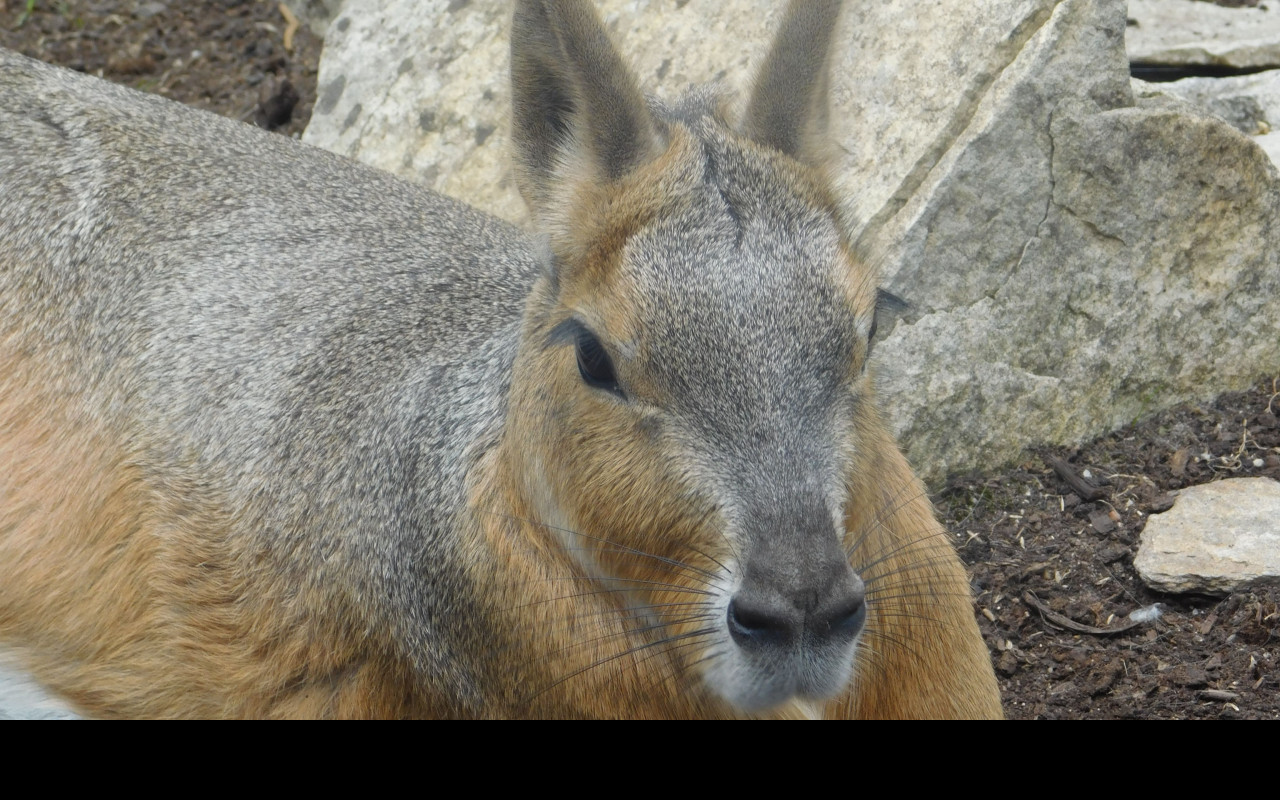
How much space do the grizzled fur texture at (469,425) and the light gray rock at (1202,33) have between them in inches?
187

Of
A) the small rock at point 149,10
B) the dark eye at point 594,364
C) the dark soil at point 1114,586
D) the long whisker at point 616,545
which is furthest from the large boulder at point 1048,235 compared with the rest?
the small rock at point 149,10

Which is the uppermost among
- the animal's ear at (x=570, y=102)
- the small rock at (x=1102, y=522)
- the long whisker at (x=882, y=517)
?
the animal's ear at (x=570, y=102)

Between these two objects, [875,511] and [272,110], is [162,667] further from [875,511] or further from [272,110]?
[272,110]

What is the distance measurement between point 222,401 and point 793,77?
7.38 ft

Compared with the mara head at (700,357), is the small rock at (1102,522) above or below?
below

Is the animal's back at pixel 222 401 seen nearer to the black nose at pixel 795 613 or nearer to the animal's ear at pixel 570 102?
the animal's ear at pixel 570 102

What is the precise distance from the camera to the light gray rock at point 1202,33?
25.3ft

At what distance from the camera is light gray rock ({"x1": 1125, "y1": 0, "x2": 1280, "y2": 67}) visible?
773 cm

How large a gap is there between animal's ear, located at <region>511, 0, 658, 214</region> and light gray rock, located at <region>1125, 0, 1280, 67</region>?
17.7ft

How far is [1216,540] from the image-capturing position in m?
4.63

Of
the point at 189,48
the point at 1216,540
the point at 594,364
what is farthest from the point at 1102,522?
the point at 189,48

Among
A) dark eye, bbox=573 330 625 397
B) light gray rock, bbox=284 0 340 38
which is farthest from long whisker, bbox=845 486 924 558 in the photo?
light gray rock, bbox=284 0 340 38

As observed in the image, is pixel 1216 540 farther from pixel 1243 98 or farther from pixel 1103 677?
pixel 1243 98
